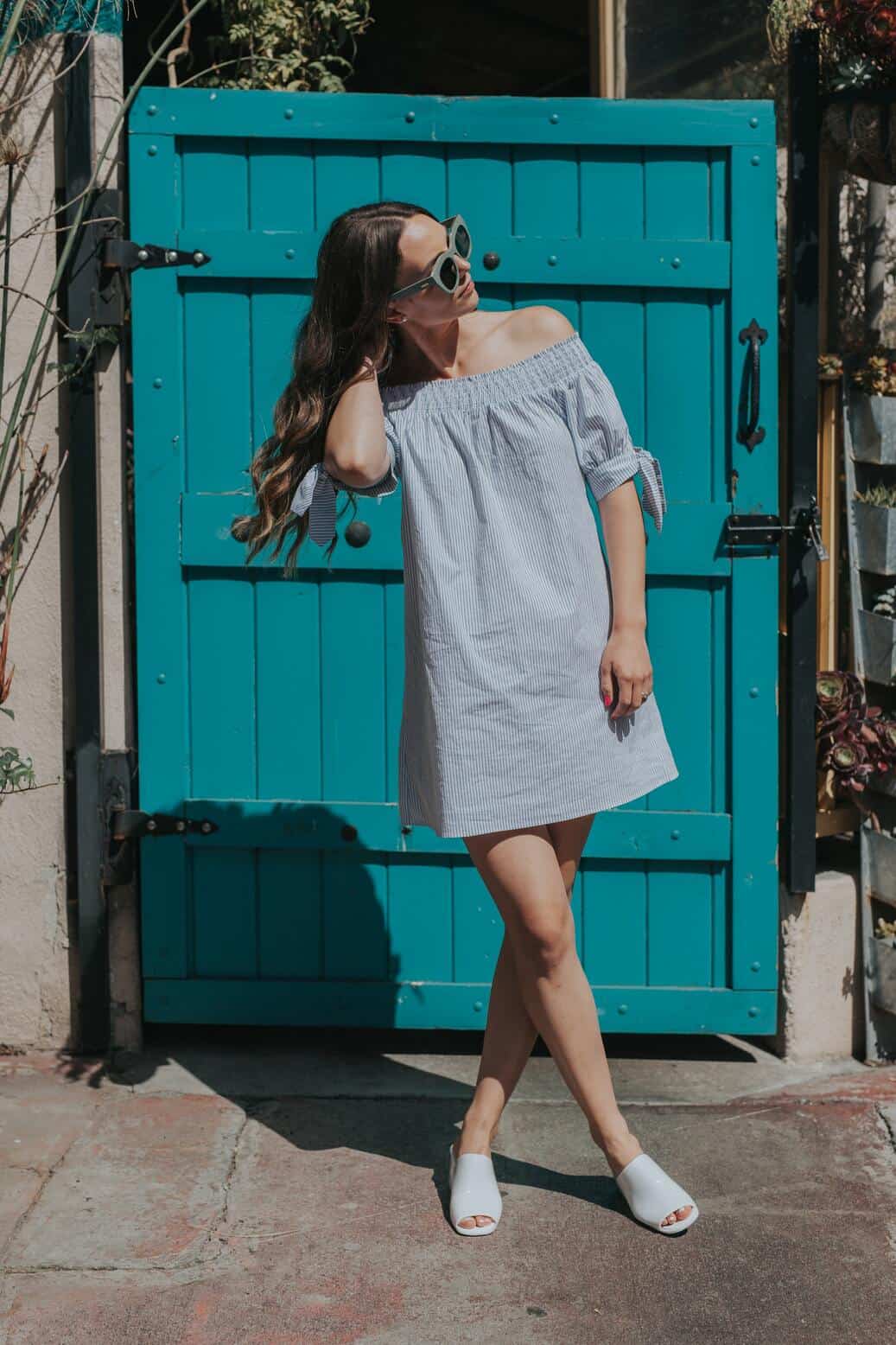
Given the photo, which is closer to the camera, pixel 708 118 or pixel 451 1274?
pixel 451 1274

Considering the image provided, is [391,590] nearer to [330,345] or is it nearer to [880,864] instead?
[330,345]

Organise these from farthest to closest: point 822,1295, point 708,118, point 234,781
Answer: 1. point 234,781
2. point 708,118
3. point 822,1295

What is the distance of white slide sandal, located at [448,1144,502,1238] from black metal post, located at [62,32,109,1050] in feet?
3.65

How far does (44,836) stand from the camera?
3.61m

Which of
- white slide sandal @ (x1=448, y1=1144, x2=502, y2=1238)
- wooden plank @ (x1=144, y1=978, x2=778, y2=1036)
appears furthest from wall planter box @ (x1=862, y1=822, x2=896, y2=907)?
Result: white slide sandal @ (x1=448, y1=1144, x2=502, y2=1238)

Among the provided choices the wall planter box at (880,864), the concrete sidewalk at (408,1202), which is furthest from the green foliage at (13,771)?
the wall planter box at (880,864)

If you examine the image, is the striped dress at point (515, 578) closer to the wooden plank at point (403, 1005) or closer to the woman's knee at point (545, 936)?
the woman's knee at point (545, 936)

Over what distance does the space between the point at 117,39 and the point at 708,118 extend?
4.44 feet

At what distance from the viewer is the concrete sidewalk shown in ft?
8.41

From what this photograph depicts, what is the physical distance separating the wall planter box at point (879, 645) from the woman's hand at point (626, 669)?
1.02 m

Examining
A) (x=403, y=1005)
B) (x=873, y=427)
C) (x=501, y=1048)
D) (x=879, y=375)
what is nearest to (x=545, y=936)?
(x=501, y=1048)

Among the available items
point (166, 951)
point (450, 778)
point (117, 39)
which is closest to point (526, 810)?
point (450, 778)

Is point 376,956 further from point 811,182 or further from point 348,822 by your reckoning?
point 811,182

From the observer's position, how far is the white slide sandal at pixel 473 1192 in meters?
2.82
